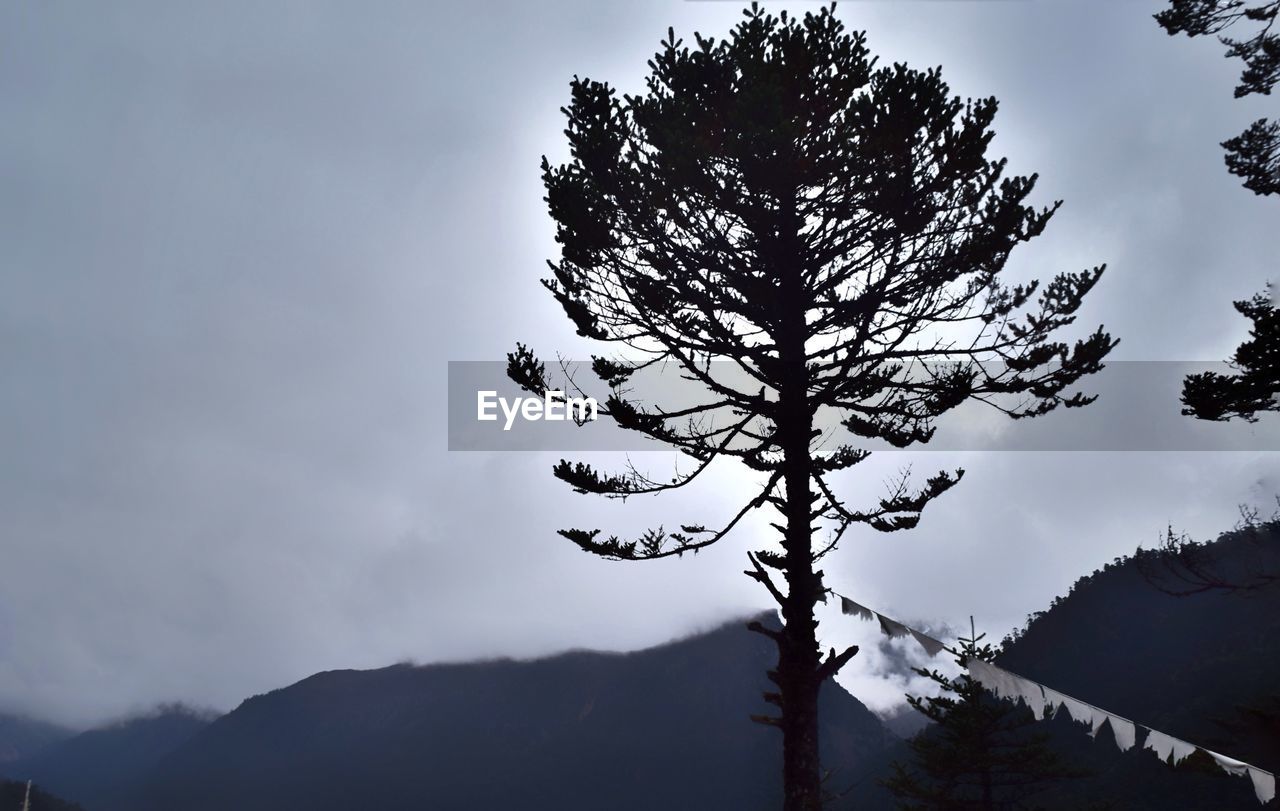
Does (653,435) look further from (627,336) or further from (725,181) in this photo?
(725,181)

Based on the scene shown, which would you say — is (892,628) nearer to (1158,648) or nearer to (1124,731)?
(1124,731)

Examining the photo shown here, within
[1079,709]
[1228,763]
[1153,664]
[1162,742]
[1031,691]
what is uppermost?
[1031,691]

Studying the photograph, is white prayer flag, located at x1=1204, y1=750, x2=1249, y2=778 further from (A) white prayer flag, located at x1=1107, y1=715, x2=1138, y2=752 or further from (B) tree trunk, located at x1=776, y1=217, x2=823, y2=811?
(B) tree trunk, located at x1=776, y1=217, x2=823, y2=811

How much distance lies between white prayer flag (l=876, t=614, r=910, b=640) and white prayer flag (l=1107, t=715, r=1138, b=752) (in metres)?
2.85

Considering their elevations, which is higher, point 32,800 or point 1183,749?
point 1183,749

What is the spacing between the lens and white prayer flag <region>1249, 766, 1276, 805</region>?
11125mm

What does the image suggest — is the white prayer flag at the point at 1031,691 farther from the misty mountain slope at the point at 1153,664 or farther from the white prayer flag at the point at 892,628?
the misty mountain slope at the point at 1153,664

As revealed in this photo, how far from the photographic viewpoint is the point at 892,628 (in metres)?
12.0

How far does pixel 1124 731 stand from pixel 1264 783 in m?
1.95

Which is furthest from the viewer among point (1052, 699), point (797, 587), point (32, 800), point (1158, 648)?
point (32, 800)

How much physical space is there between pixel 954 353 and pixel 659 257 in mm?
3883

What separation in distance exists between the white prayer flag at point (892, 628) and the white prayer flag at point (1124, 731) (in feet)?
9.33

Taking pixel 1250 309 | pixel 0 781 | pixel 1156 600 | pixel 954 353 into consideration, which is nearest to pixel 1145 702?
pixel 1156 600

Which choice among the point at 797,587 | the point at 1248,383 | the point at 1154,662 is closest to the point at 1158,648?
the point at 1154,662
